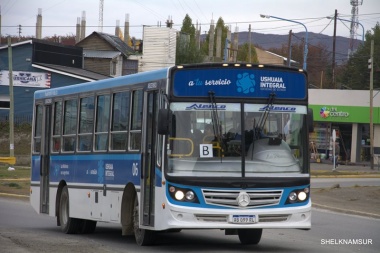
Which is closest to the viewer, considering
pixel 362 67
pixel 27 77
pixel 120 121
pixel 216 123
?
pixel 216 123

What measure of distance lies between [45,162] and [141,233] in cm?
571

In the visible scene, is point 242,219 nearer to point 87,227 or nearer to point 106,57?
point 87,227

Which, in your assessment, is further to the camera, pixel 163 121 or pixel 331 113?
pixel 331 113

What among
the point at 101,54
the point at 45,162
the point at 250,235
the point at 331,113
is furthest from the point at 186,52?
the point at 250,235

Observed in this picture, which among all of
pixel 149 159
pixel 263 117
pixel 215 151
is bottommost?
pixel 149 159

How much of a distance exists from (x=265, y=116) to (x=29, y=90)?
49.6m

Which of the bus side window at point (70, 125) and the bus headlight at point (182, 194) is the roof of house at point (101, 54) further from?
the bus headlight at point (182, 194)

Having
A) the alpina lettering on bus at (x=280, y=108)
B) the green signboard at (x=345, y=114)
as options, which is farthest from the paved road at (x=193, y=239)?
the green signboard at (x=345, y=114)

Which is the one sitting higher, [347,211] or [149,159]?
[149,159]

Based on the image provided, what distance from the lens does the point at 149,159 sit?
14023 mm

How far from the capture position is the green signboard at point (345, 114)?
61.8 m

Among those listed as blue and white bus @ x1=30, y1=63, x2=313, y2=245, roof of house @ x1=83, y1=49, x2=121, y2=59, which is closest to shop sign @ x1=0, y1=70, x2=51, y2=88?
roof of house @ x1=83, y1=49, x2=121, y2=59

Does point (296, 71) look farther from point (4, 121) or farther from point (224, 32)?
point (224, 32)

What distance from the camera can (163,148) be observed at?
13250 millimetres
